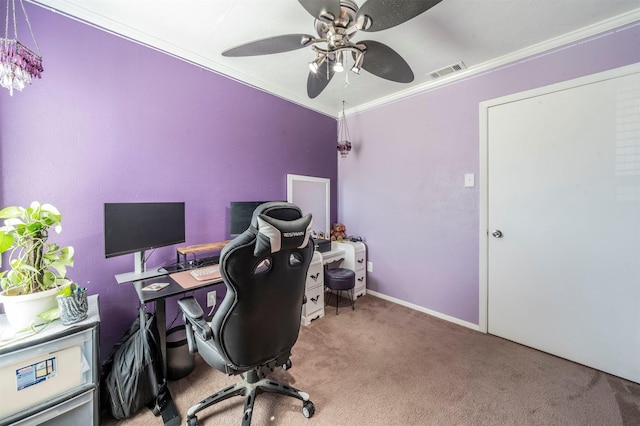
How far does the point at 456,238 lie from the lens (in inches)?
101

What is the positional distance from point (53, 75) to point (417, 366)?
3.23 meters

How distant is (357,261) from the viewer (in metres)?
3.15

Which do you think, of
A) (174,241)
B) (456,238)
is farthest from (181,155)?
(456,238)

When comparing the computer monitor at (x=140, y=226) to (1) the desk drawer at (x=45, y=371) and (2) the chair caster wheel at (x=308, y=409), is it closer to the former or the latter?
(1) the desk drawer at (x=45, y=371)

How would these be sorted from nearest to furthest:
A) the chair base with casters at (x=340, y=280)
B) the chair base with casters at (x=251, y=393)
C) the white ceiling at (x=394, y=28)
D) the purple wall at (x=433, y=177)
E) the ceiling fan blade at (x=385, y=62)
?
the chair base with casters at (x=251, y=393) < the ceiling fan blade at (x=385, y=62) < the white ceiling at (x=394, y=28) < the purple wall at (x=433, y=177) < the chair base with casters at (x=340, y=280)

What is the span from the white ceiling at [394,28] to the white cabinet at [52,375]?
1.95m

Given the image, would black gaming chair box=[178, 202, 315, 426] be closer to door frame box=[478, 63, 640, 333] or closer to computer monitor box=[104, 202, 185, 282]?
computer monitor box=[104, 202, 185, 282]

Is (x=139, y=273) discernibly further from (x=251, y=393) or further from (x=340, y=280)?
(x=340, y=280)

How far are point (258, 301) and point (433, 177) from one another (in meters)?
2.33

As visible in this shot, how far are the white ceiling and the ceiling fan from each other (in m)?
0.35

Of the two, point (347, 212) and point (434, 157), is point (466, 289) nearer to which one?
point (434, 157)

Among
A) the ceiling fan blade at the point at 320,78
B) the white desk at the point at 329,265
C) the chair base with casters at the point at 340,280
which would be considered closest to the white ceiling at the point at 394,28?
the ceiling fan blade at the point at 320,78

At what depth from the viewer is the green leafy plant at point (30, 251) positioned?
1200 mm

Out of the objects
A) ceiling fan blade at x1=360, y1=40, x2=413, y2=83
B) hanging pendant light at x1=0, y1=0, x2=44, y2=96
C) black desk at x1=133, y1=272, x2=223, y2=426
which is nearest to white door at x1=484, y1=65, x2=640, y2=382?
ceiling fan blade at x1=360, y1=40, x2=413, y2=83
